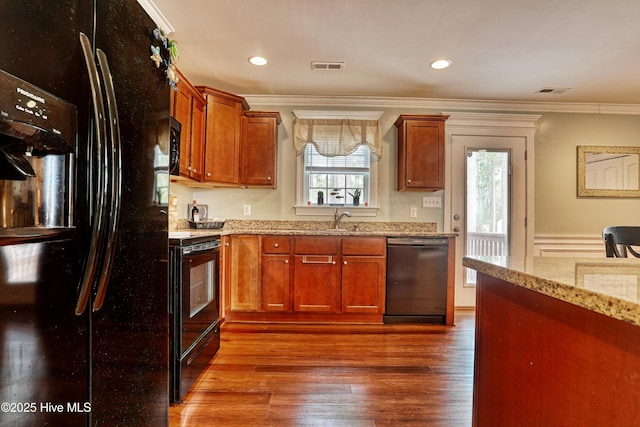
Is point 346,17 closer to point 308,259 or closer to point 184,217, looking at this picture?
point 308,259

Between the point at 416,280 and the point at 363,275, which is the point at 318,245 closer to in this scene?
the point at 363,275

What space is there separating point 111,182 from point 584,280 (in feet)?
3.70

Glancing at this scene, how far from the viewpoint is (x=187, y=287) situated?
5.92 feet

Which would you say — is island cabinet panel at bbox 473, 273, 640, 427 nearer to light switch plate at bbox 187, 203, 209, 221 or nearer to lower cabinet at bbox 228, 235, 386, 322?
lower cabinet at bbox 228, 235, 386, 322

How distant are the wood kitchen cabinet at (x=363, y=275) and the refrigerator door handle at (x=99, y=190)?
2369 mm

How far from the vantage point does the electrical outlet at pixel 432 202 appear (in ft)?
11.9

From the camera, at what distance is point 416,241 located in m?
3.03

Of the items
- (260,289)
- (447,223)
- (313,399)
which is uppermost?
(447,223)

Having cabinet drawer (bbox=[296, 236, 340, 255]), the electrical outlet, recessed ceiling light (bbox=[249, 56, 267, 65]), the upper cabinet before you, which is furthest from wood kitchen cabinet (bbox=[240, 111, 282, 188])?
the electrical outlet

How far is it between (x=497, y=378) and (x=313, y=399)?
1.20 metres

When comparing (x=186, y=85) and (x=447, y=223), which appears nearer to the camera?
(x=186, y=85)

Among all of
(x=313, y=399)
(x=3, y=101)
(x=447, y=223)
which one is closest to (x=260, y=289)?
(x=313, y=399)

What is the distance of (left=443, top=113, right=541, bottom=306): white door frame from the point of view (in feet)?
11.9

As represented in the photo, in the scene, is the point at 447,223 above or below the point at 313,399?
above
